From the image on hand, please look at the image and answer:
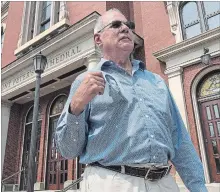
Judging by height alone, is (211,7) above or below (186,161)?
above

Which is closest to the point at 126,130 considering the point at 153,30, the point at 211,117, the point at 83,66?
the point at 211,117

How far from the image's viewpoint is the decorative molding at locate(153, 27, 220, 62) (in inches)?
285

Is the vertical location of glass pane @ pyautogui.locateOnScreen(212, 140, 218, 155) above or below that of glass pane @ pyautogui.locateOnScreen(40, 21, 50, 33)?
below

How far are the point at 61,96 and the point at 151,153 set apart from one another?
1043 centimetres

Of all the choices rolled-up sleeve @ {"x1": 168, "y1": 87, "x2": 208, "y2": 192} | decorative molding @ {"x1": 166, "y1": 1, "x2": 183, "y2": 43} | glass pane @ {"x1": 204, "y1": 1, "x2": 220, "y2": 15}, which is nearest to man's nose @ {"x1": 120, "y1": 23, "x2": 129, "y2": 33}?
rolled-up sleeve @ {"x1": 168, "y1": 87, "x2": 208, "y2": 192}

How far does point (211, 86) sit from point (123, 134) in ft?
23.0

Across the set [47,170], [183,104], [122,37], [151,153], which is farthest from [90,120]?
[47,170]

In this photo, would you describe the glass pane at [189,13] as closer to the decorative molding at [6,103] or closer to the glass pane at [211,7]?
the glass pane at [211,7]

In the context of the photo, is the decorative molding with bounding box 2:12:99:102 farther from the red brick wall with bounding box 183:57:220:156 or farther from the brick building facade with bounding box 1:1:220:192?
the red brick wall with bounding box 183:57:220:156

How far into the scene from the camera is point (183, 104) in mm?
7633

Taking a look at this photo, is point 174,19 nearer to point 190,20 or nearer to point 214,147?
point 190,20

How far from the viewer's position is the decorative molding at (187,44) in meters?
7.25

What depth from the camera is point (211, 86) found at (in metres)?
7.67

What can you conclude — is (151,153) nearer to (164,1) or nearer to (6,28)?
→ (164,1)
